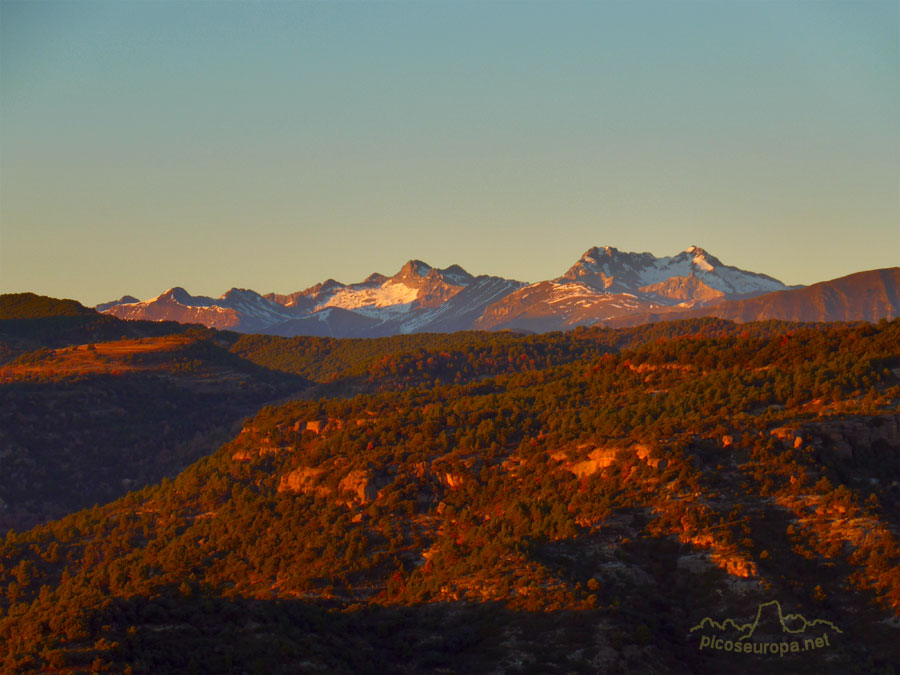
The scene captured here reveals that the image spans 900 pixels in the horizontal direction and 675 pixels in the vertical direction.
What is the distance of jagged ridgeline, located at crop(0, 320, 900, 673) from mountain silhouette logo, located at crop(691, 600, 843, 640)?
0.78 meters

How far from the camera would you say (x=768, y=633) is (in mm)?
94562

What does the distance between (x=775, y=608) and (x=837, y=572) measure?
7.79 metres

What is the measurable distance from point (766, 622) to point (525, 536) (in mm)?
23563

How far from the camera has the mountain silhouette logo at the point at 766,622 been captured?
94562 mm

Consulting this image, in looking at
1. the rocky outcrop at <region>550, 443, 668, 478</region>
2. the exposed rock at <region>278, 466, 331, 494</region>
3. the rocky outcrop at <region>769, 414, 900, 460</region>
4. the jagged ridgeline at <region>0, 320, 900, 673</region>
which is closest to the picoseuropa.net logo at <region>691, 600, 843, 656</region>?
the jagged ridgeline at <region>0, 320, 900, 673</region>

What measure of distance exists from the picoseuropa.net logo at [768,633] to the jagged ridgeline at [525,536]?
2.81 feet

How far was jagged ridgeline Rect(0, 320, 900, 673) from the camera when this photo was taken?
91125 millimetres

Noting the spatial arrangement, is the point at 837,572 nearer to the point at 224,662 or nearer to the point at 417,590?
the point at 417,590

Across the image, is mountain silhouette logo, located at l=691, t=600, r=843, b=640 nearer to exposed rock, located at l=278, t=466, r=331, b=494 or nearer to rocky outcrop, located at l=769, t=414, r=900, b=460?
rocky outcrop, located at l=769, t=414, r=900, b=460

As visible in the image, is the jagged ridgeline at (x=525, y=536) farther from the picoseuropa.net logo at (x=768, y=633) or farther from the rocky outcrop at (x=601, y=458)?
the picoseuropa.net logo at (x=768, y=633)

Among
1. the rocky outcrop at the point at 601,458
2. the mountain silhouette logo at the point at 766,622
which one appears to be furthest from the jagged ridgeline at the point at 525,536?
the mountain silhouette logo at the point at 766,622

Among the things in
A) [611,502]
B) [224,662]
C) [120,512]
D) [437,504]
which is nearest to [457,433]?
[437,504]

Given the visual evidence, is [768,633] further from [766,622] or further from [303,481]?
[303,481]

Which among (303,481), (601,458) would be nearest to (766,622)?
(601,458)
